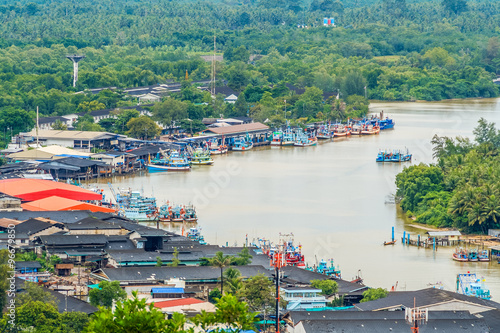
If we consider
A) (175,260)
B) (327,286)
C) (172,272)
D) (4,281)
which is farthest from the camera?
(175,260)

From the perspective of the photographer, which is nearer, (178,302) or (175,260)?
(178,302)

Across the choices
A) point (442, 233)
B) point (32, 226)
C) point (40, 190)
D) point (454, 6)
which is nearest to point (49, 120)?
point (40, 190)

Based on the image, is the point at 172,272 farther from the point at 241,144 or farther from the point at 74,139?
the point at 241,144

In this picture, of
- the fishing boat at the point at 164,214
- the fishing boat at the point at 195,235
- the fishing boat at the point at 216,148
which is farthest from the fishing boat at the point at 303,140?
the fishing boat at the point at 195,235

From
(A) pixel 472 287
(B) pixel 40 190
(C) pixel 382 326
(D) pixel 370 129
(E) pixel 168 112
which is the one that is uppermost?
(E) pixel 168 112

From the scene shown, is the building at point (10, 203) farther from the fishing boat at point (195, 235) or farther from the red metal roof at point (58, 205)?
the fishing boat at point (195, 235)

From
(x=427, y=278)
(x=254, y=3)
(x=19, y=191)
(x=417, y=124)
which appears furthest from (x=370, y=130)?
(x=254, y=3)
